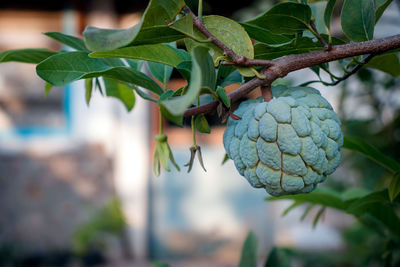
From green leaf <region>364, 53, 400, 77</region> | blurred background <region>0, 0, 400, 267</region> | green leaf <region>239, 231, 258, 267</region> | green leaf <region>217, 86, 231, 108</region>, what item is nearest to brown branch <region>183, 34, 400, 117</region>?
green leaf <region>217, 86, 231, 108</region>

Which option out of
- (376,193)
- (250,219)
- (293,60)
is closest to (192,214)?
(250,219)

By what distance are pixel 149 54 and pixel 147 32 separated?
8 cm

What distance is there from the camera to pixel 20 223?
373cm

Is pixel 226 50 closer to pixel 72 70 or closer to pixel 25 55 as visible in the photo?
pixel 72 70

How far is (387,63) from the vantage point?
0.62 m

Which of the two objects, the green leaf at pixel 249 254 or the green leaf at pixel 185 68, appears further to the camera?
the green leaf at pixel 249 254

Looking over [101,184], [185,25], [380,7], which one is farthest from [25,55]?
[101,184]

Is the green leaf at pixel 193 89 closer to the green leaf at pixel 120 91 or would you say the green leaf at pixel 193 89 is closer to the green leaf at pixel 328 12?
the green leaf at pixel 328 12

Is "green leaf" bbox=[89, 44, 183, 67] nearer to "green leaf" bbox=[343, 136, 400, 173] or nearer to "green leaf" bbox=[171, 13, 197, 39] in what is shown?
"green leaf" bbox=[171, 13, 197, 39]

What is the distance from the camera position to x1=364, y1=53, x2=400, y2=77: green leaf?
611mm

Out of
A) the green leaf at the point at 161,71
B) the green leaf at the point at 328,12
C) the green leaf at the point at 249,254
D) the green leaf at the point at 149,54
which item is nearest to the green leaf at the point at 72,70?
the green leaf at the point at 149,54

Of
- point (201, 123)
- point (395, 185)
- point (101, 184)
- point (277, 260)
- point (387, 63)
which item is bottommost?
point (101, 184)

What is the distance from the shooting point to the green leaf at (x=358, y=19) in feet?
1.77

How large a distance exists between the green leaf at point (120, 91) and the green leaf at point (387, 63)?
44 centimetres
